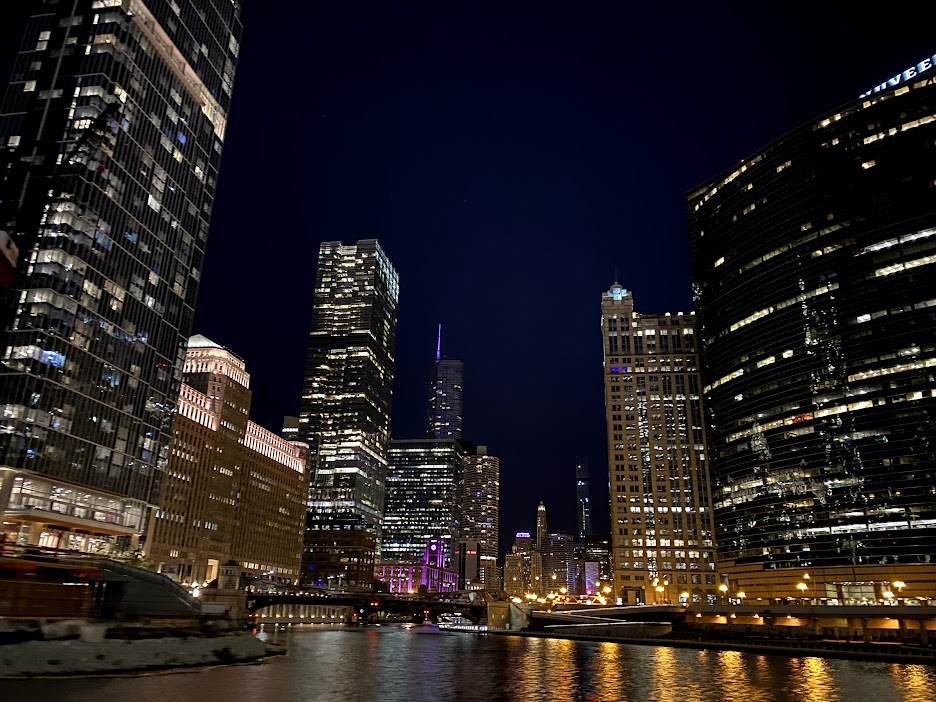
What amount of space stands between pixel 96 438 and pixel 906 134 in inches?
8087

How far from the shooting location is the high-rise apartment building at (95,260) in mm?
119438

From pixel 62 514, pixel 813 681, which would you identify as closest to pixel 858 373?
pixel 813 681

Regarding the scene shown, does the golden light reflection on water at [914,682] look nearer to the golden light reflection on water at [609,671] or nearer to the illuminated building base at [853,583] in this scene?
the golden light reflection on water at [609,671]

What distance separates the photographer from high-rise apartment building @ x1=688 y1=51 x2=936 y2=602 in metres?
164

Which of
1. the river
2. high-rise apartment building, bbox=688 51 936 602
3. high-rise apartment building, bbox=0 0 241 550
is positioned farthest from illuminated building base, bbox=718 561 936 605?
high-rise apartment building, bbox=0 0 241 550

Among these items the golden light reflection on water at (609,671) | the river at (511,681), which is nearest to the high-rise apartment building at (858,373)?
the river at (511,681)

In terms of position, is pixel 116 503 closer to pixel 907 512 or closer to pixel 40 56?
pixel 40 56

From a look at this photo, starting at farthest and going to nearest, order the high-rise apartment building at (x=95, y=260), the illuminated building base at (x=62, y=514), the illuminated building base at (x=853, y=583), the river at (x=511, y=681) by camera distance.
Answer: the illuminated building base at (x=853, y=583)
the high-rise apartment building at (x=95, y=260)
the illuminated building base at (x=62, y=514)
the river at (x=511, y=681)

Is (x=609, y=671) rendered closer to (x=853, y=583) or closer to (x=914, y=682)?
(x=914, y=682)

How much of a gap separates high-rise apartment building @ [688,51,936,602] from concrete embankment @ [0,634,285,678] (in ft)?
496

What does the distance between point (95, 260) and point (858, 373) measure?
578 feet

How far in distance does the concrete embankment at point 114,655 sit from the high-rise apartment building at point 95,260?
6056cm

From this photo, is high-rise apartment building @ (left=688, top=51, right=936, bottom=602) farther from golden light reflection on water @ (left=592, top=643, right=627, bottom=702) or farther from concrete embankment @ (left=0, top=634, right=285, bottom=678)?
concrete embankment @ (left=0, top=634, right=285, bottom=678)

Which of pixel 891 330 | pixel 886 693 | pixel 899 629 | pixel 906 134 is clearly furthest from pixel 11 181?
pixel 906 134
